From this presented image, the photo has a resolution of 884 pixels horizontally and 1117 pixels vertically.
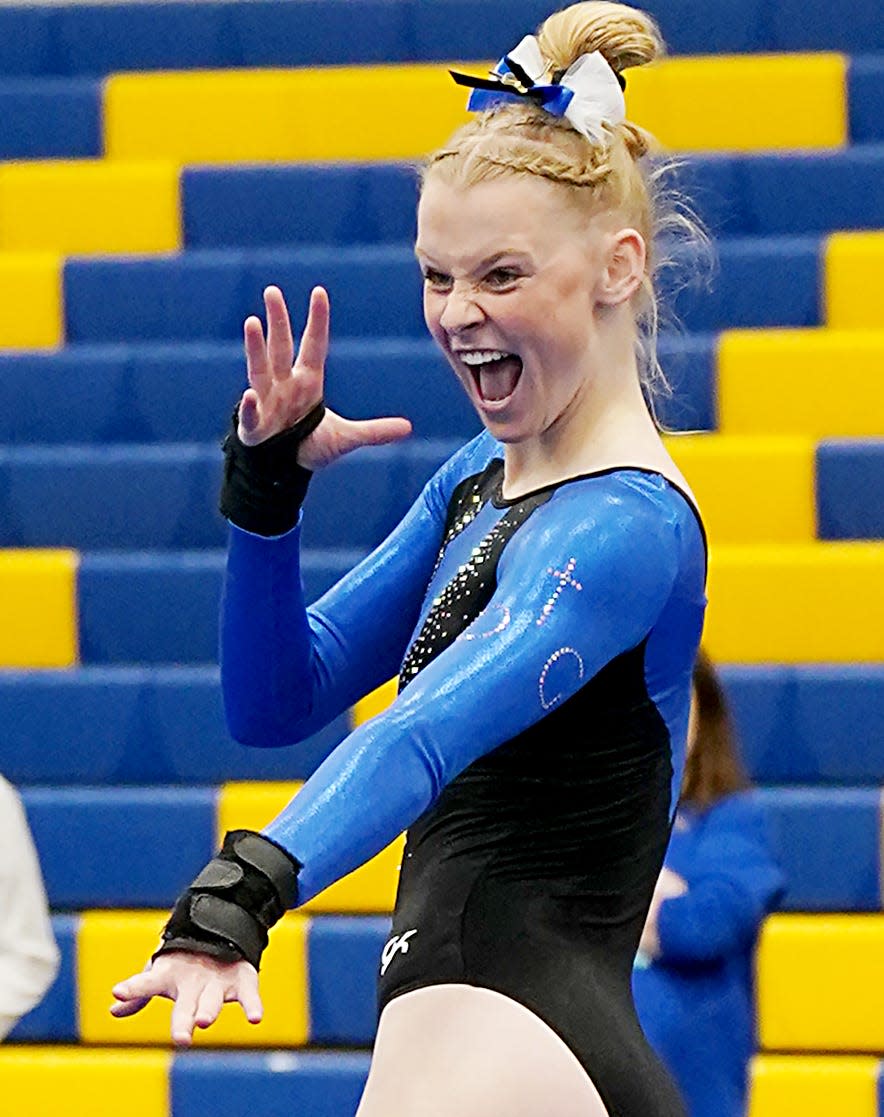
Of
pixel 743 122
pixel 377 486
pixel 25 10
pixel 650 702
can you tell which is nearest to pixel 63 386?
pixel 377 486

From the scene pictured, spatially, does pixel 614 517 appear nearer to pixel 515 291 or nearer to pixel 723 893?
pixel 515 291

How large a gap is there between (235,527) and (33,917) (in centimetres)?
164

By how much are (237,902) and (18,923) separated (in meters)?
2.07

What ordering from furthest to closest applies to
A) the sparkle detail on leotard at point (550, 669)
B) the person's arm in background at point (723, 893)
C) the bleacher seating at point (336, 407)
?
the bleacher seating at point (336, 407) → the person's arm in background at point (723, 893) → the sparkle detail on leotard at point (550, 669)

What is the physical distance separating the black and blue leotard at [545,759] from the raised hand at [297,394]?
119 millimetres

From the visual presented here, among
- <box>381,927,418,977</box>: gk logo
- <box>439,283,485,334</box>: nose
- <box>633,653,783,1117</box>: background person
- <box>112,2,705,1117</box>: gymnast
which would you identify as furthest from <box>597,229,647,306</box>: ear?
<box>633,653,783,1117</box>: background person

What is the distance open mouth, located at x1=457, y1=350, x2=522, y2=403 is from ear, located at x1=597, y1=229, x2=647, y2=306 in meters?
0.09

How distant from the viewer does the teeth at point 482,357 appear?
6.49 feet

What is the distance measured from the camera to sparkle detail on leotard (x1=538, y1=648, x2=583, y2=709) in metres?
1.83

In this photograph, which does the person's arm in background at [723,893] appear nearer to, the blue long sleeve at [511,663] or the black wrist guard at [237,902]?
the blue long sleeve at [511,663]

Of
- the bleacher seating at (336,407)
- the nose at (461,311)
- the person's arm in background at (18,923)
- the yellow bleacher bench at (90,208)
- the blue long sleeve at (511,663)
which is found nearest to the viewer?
the blue long sleeve at (511,663)

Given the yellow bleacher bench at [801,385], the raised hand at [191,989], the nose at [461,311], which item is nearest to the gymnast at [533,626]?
the nose at [461,311]

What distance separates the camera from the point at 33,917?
368 cm

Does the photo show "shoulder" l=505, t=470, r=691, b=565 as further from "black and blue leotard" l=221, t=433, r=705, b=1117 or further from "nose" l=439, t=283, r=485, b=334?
"nose" l=439, t=283, r=485, b=334
